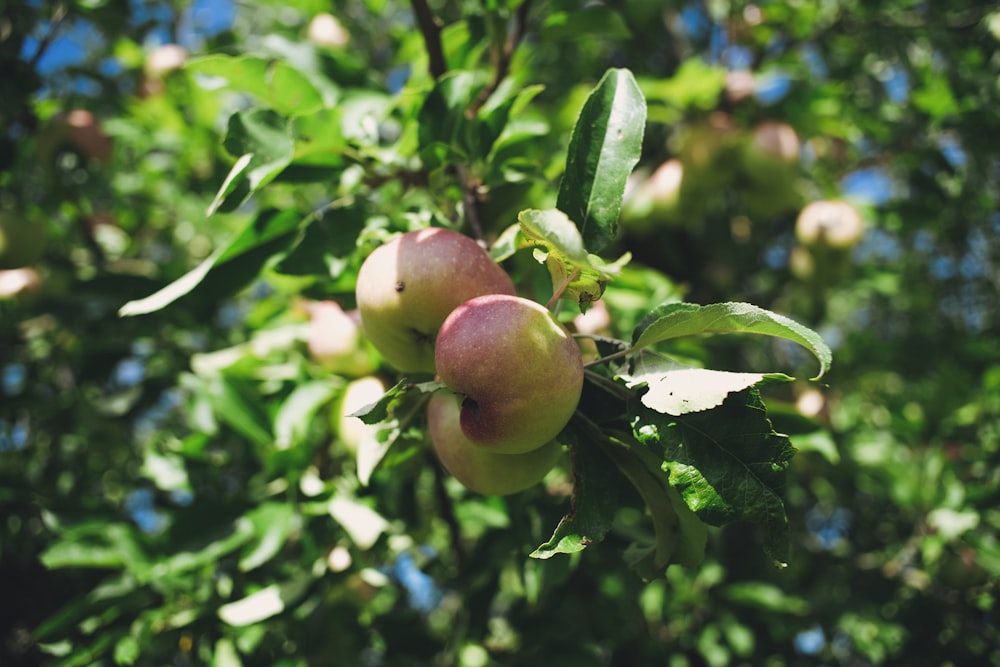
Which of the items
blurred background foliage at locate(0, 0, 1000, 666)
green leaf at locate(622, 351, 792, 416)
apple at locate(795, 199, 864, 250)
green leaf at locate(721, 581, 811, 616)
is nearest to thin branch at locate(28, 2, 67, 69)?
blurred background foliage at locate(0, 0, 1000, 666)

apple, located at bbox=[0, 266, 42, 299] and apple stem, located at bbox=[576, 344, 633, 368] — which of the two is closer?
apple stem, located at bbox=[576, 344, 633, 368]

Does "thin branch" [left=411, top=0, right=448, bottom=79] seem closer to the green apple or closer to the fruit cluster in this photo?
the fruit cluster

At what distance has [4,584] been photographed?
85.1 inches

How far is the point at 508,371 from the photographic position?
0.74 meters

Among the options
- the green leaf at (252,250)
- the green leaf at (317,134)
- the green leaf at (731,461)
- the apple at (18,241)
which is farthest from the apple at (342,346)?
the apple at (18,241)

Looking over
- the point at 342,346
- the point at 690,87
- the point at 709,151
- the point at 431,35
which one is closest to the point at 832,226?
the point at 709,151

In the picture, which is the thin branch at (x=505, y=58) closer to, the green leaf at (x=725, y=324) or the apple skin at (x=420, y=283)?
the apple skin at (x=420, y=283)

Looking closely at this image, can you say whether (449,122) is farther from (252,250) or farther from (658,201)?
(658,201)

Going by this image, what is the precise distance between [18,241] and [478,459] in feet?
5.01

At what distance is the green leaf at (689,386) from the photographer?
2.31 feet

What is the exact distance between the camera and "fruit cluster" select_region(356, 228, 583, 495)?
75 centimetres

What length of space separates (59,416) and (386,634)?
3.82 feet

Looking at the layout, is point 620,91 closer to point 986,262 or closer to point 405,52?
point 405,52

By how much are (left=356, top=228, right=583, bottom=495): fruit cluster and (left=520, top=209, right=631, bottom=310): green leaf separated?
48 millimetres
